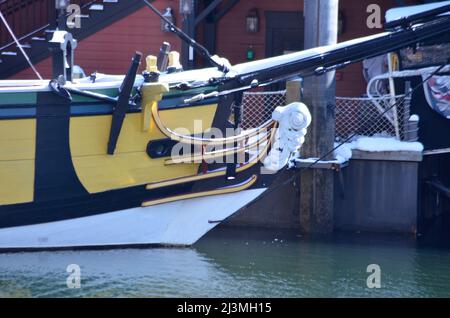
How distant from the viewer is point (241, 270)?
977 centimetres

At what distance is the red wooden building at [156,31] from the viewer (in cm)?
1367

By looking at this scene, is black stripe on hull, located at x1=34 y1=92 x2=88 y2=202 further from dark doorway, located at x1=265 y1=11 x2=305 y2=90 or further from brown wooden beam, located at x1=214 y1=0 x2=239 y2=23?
dark doorway, located at x1=265 y1=11 x2=305 y2=90

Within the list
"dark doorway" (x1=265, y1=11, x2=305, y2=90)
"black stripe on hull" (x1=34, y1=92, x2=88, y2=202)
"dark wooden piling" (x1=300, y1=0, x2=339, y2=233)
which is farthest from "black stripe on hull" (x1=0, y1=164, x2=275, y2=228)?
"dark doorway" (x1=265, y1=11, x2=305, y2=90)

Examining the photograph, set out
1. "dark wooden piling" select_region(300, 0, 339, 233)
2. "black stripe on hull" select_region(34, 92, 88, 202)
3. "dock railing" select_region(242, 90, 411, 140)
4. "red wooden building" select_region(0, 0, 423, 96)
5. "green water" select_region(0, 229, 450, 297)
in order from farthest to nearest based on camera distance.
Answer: "red wooden building" select_region(0, 0, 423, 96) → "dock railing" select_region(242, 90, 411, 140) → "dark wooden piling" select_region(300, 0, 339, 233) → "black stripe on hull" select_region(34, 92, 88, 202) → "green water" select_region(0, 229, 450, 297)

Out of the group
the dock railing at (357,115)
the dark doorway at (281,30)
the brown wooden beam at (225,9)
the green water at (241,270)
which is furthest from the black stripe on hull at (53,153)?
the dark doorway at (281,30)

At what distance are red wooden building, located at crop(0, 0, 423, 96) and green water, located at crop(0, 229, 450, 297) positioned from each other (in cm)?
384

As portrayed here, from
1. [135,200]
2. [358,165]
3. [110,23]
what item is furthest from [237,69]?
[110,23]

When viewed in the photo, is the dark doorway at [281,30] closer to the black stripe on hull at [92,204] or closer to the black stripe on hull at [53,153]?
the black stripe on hull at [92,204]

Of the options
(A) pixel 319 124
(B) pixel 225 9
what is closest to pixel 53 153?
(A) pixel 319 124

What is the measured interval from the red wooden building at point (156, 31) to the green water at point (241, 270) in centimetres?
384

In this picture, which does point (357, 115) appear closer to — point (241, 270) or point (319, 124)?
point (319, 124)

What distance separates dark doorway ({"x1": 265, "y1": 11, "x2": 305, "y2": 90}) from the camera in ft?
48.4

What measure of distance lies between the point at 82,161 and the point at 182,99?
115 cm
